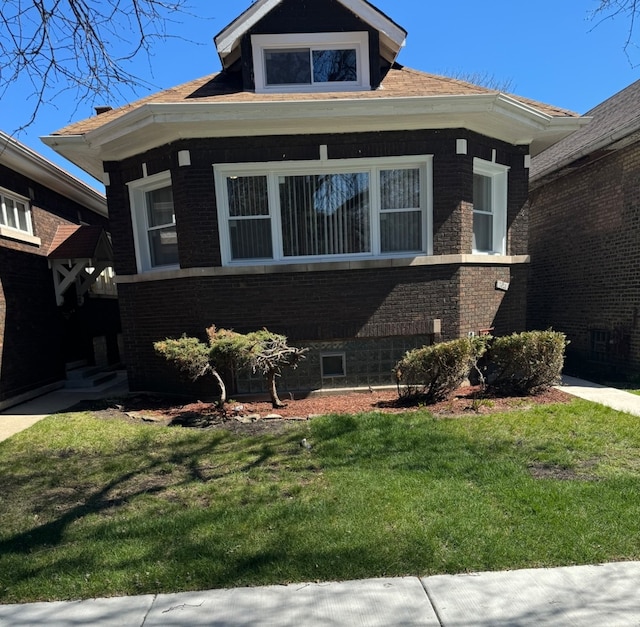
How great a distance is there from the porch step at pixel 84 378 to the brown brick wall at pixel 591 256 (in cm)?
1101

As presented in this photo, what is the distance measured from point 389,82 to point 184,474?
7.30 metres

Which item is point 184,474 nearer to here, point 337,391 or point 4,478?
point 4,478

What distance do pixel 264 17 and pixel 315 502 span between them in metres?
7.70

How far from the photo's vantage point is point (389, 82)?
24.0ft

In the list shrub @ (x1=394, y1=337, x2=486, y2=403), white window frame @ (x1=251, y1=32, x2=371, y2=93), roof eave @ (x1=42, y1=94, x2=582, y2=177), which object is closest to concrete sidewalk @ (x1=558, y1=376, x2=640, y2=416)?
shrub @ (x1=394, y1=337, x2=486, y2=403)

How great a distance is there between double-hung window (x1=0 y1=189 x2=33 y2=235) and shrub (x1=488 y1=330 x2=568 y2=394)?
9.03m

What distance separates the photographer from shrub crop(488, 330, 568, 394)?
19.5 ft

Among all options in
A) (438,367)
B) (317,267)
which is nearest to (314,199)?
(317,267)

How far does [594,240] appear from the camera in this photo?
882cm

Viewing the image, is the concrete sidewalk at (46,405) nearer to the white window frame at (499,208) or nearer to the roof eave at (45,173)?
the roof eave at (45,173)

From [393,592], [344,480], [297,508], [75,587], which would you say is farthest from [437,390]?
[75,587]

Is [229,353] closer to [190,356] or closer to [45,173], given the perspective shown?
[190,356]

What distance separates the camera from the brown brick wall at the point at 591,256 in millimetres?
7945

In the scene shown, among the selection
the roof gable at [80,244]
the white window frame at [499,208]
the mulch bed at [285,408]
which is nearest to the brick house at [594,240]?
the white window frame at [499,208]
